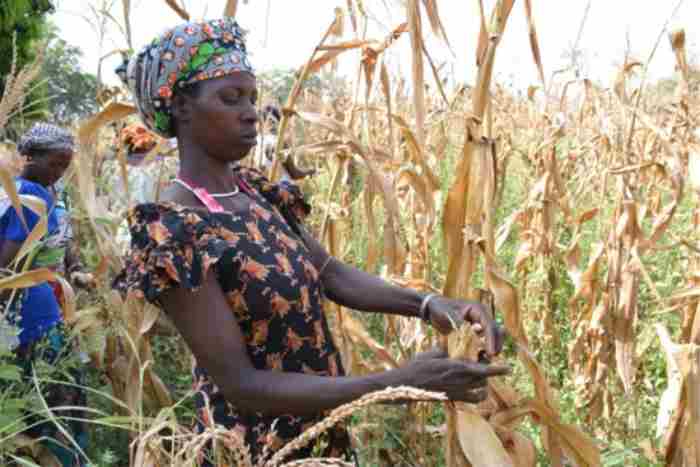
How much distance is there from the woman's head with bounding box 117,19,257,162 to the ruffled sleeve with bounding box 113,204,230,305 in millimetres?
149

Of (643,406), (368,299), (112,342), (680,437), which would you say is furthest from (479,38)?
(643,406)

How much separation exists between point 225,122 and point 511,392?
2.25ft

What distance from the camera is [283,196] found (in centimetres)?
148

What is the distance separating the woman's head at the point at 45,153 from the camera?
2.61 metres

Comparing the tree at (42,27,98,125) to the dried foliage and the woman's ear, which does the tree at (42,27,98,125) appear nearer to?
the dried foliage

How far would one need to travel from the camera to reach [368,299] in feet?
4.90

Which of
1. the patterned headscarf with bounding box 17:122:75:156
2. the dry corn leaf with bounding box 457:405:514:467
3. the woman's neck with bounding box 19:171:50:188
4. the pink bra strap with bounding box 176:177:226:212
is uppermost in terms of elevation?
the patterned headscarf with bounding box 17:122:75:156

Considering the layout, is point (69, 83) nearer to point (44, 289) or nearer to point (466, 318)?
point (44, 289)

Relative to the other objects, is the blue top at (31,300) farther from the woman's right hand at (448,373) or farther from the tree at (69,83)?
the woman's right hand at (448,373)

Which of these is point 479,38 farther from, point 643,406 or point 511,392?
point 643,406

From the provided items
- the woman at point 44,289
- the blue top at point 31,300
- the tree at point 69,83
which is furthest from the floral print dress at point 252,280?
the tree at point 69,83

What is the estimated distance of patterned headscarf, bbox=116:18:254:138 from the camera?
1.28 metres

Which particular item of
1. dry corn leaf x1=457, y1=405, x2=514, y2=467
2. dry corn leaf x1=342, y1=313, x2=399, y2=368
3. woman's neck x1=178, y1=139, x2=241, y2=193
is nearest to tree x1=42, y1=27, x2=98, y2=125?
dry corn leaf x1=342, y1=313, x2=399, y2=368

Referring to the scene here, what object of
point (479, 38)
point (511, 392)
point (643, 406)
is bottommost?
point (643, 406)
